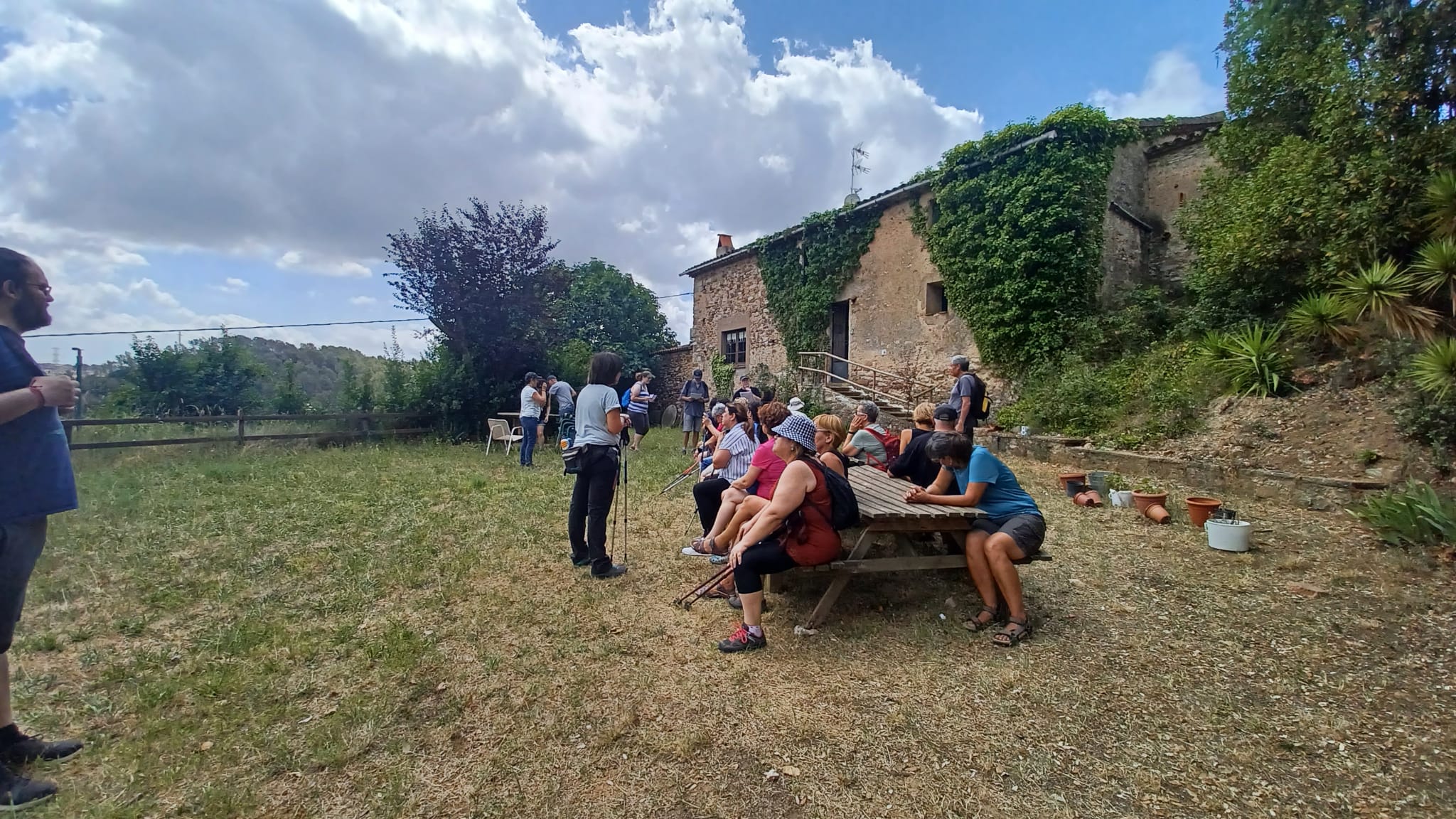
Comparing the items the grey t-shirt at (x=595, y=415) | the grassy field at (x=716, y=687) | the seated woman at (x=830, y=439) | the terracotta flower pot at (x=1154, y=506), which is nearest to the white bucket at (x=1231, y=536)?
the grassy field at (x=716, y=687)

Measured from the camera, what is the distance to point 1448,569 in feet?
13.0

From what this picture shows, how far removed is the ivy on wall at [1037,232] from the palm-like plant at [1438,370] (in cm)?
539

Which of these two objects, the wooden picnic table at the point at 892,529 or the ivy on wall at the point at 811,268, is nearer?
the wooden picnic table at the point at 892,529

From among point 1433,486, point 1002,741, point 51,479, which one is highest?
point 51,479

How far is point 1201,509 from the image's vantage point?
524 cm

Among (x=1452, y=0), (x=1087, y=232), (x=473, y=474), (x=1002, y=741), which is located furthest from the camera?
(x=1087, y=232)

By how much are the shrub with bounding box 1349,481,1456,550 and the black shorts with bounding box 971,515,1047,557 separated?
318 centimetres

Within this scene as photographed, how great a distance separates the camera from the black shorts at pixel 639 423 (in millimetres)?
5480

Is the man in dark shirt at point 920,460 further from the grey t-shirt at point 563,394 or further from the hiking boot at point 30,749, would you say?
the grey t-shirt at point 563,394

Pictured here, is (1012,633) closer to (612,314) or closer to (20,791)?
(20,791)

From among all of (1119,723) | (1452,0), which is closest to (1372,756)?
(1119,723)

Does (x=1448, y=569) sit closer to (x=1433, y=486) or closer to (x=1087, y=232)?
(x=1433, y=486)

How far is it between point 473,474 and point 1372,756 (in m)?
8.53

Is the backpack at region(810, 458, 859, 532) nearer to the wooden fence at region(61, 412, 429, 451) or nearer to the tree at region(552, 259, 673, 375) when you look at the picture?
the wooden fence at region(61, 412, 429, 451)
